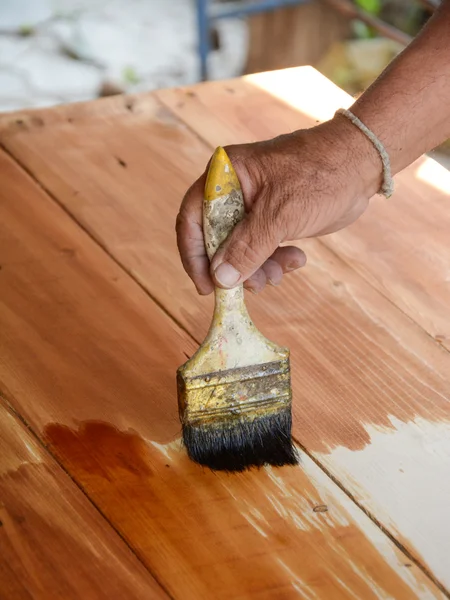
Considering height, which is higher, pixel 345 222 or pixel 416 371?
pixel 345 222

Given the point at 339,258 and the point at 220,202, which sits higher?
the point at 220,202

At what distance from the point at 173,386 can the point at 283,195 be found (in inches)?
15.3

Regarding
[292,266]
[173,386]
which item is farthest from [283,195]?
[173,386]

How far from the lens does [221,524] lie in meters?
1.44

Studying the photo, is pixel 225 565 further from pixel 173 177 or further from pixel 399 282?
pixel 173 177

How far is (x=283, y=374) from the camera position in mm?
1528

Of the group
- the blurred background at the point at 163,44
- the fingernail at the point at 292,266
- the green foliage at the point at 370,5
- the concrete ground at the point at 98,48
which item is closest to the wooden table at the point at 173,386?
the fingernail at the point at 292,266

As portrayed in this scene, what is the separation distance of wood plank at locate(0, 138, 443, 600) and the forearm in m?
0.50

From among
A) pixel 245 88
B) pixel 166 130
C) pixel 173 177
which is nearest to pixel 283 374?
pixel 173 177

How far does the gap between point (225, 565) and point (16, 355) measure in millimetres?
561

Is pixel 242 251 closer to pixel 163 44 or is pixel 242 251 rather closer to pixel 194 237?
pixel 194 237

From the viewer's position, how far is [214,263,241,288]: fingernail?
56.7 inches

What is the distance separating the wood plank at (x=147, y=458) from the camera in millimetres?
1361

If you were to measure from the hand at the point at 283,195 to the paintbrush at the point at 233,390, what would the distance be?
0.04 meters
